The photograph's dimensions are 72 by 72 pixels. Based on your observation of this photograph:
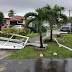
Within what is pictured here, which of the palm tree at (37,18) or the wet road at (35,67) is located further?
the palm tree at (37,18)

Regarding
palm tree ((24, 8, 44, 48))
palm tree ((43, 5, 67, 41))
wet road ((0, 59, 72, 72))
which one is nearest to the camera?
wet road ((0, 59, 72, 72))

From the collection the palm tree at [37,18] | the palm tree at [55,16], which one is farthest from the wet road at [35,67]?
the palm tree at [55,16]

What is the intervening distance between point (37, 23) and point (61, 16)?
21.8ft

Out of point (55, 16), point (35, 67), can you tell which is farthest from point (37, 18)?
point (35, 67)

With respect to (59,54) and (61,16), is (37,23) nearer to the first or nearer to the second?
(59,54)

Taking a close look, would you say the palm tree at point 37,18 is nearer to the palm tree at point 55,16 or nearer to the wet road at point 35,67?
the palm tree at point 55,16

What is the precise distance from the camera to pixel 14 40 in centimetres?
3005

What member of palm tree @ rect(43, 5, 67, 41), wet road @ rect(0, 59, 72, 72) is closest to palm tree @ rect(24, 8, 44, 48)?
palm tree @ rect(43, 5, 67, 41)

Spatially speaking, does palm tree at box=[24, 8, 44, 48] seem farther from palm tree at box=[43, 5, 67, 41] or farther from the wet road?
the wet road

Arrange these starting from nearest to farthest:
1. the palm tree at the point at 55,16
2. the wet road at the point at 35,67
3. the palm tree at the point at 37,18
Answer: the wet road at the point at 35,67
the palm tree at the point at 37,18
the palm tree at the point at 55,16

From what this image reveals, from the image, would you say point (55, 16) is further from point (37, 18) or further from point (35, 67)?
point (35, 67)

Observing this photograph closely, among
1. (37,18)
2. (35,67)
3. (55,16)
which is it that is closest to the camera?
(35,67)

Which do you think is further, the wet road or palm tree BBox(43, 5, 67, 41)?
palm tree BBox(43, 5, 67, 41)

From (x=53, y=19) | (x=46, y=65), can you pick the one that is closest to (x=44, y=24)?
(x=53, y=19)
